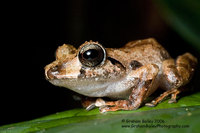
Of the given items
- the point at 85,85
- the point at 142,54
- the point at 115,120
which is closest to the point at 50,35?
the point at 142,54

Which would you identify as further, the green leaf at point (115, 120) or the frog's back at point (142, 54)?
the frog's back at point (142, 54)

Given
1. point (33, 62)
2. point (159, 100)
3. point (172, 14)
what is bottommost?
point (159, 100)

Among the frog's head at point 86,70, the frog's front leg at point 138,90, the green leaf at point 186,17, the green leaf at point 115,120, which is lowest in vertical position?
the green leaf at point 115,120

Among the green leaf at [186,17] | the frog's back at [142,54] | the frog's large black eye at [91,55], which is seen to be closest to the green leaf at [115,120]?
the frog's large black eye at [91,55]

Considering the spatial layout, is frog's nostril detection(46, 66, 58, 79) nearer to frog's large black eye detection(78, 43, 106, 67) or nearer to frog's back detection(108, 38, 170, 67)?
frog's large black eye detection(78, 43, 106, 67)

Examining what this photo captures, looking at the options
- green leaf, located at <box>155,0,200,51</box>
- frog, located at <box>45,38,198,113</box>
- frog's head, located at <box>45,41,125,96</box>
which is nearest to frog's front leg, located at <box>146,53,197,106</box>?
frog, located at <box>45,38,198,113</box>

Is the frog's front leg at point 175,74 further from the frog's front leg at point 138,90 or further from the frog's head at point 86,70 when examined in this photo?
the frog's head at point 86,70

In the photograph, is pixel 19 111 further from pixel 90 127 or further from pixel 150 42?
pixel 90 127

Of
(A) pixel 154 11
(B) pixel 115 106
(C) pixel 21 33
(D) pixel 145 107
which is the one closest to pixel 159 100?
(D) pixel 145 107
